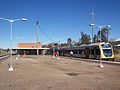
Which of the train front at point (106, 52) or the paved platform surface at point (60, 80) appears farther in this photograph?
the train front at point (106, 52)

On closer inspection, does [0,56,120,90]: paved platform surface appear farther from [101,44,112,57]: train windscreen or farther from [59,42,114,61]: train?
[101,44,112,57]: train windscreen

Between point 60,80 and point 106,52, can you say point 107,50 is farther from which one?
point 60,80

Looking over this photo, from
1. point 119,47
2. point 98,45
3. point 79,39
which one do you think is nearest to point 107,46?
point 98,45

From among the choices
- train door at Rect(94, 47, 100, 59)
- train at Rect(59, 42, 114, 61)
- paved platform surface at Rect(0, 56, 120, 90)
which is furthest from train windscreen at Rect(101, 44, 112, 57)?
paved platform surface at Rect(0, 56, 120, 90)

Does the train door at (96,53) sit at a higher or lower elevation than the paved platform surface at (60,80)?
higher

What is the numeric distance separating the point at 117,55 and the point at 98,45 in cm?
692

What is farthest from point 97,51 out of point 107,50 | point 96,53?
point 107,50

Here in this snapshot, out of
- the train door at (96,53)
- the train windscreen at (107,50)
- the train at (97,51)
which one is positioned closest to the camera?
the train at (97,51)

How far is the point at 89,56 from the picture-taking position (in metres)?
51.9

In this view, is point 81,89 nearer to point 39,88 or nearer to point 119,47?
point 39,88

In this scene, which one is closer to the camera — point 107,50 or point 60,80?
point 60,80

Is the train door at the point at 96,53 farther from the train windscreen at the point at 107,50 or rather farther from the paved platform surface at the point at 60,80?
the paved platform surface at the point at 60,80

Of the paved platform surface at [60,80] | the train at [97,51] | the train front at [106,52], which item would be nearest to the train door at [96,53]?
the train at [97,51]

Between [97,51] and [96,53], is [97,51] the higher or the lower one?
the higher one
